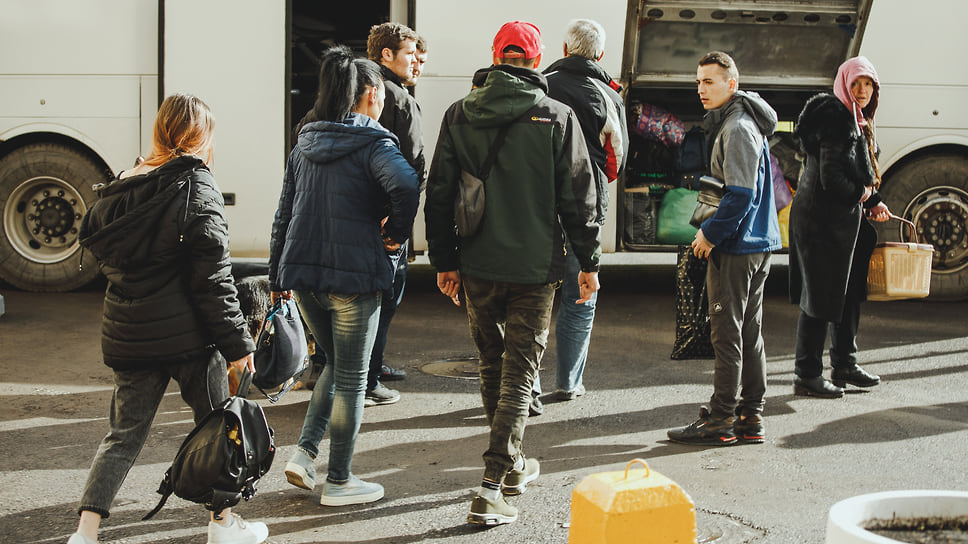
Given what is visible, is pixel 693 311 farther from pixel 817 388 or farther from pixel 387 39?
pixel 387 39

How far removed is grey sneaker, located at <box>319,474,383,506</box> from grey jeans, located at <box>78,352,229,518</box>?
706 millimetres

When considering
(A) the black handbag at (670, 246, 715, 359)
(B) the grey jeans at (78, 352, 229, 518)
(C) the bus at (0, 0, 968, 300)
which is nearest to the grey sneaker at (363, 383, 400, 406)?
(A) the black handbag at (670, 246, 715, 359)

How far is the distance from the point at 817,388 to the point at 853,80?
179 cm

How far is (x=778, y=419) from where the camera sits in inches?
210

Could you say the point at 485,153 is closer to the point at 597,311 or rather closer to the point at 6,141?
the point at 597,311

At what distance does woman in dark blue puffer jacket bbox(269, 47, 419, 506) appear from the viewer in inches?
148

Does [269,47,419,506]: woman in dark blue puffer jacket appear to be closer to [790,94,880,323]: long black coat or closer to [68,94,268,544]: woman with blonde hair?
[68,94,268,544]: woman with blonde hair

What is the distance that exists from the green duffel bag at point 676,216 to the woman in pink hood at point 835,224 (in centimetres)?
267

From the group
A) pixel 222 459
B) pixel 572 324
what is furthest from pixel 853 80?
pixel 222 459

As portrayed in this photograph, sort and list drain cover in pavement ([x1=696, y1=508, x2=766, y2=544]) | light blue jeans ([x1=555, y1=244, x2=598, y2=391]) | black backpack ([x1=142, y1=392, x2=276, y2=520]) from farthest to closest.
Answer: light blue jeans ([x1=555, y1=244, x2=598, y2=391]), drain cover in pavement ([x1=696, y1=508, x2=766, y2=544]), black backpack ([x1=142, y1=392, x2=276, y2=520])

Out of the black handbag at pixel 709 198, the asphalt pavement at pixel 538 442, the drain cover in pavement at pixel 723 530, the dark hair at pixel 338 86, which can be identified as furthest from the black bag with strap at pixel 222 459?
the black handbag at pixel 709 198

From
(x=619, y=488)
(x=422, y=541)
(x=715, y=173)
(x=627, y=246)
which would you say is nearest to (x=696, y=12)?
(x=627, y=246)

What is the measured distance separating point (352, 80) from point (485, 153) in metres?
0.59

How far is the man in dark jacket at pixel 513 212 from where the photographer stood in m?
3.78
